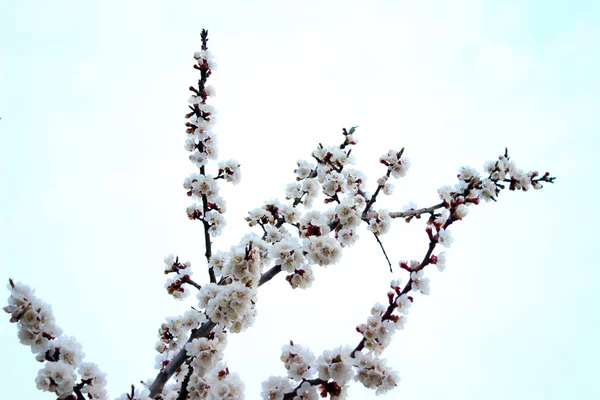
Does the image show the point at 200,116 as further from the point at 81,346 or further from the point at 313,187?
the point at 81,346

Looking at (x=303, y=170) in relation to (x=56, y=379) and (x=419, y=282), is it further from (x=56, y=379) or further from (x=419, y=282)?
(x=56, y=379)

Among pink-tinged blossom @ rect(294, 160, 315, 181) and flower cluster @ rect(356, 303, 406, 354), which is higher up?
pink-tinged blossom @ rect(294, 160, 315, 181)

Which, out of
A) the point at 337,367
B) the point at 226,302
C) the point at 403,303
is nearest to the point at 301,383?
the point at 337,367

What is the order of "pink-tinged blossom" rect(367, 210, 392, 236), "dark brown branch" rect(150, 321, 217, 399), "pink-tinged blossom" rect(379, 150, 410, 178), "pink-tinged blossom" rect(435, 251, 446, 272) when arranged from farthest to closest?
1. "pink-tinged blossom" rect(379, 150, 410, 178)
2. "pink-tinged blossom" rect(367, 210, 392, 236)
3. "pink-tinged blossom" rect(435, 251, 446, 272)
4. "dark brown branch" rect(150, 321, 217, 399)

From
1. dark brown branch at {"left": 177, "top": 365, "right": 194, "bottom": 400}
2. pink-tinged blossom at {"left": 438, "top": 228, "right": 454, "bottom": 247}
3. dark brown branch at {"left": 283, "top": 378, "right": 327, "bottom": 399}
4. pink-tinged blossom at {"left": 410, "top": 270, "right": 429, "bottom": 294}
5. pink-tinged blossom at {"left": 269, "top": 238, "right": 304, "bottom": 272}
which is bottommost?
dark brown branch at {"left": 283, "top": 378, "right": 327, "bottom": 399}

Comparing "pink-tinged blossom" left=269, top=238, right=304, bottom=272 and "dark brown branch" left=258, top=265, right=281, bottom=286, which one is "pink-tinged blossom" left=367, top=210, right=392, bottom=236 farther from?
"dark brown branch" left=258, top=265, right=281, bottom=286

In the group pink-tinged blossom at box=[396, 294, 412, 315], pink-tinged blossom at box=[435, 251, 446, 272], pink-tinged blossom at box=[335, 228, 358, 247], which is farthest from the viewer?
pink-tinged blossom at box=[335, 228, 358, 247]

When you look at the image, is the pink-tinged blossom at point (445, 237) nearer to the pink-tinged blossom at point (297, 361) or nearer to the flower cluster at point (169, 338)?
the pink-tinged blossom at point (297, 361)

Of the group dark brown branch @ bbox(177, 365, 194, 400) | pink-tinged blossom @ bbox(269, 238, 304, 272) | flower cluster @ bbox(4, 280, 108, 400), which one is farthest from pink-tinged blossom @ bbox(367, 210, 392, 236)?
flower cluster @ bbox(4, 280, 108, 400)

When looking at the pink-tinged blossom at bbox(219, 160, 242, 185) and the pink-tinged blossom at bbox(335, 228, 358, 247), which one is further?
the pink-tinged blossom at bbox(219, 160, 242, 185)
